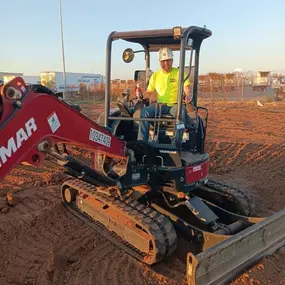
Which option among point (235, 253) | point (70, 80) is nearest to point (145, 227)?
point (235, 253)

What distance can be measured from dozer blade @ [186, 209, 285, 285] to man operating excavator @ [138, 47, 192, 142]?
Answer: 1.71 m

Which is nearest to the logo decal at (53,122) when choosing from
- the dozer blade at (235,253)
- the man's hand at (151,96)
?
the dozer blade at (235,253)

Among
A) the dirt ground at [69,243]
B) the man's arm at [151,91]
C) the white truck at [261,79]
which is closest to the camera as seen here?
the dirt ground at [69,243]

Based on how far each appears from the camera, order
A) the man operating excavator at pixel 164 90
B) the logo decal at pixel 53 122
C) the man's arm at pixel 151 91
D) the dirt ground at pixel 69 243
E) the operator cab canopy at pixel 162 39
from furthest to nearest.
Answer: the man's arm at pixel 151 91, the man operating excavator at pixel 164 90, the operator cab canopy at pixel 162 39, the dirt ground at pixel 69 243, the logo decal at pixel 53 122

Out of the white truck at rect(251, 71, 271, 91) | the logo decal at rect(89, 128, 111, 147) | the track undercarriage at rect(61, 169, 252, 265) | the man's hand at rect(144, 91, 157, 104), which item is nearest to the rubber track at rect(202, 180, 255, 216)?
the track undercarriage at rect(61, 169, 252, 265)

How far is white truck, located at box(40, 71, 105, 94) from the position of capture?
135 feet

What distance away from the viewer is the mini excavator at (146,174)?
3.27 m

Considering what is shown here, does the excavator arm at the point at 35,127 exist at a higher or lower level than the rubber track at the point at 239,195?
higher

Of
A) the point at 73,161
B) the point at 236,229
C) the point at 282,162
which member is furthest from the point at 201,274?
the point at 282,162

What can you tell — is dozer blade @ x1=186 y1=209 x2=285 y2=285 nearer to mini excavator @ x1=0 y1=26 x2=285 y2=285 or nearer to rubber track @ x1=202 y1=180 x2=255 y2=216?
mini excavator @ x1=0 y1=26 x2=285 y2=285

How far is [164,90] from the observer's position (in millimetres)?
5453

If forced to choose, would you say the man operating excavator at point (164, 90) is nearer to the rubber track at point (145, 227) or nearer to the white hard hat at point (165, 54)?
the white hard hat at point (165, 54)

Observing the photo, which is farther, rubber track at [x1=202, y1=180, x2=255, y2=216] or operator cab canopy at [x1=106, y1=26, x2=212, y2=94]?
rubber track at [x1=202, y1=180, x2=255, y2=216]

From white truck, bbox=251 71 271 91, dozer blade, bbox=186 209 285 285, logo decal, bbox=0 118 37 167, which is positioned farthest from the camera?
white truck, bbox=251 71 271 91
